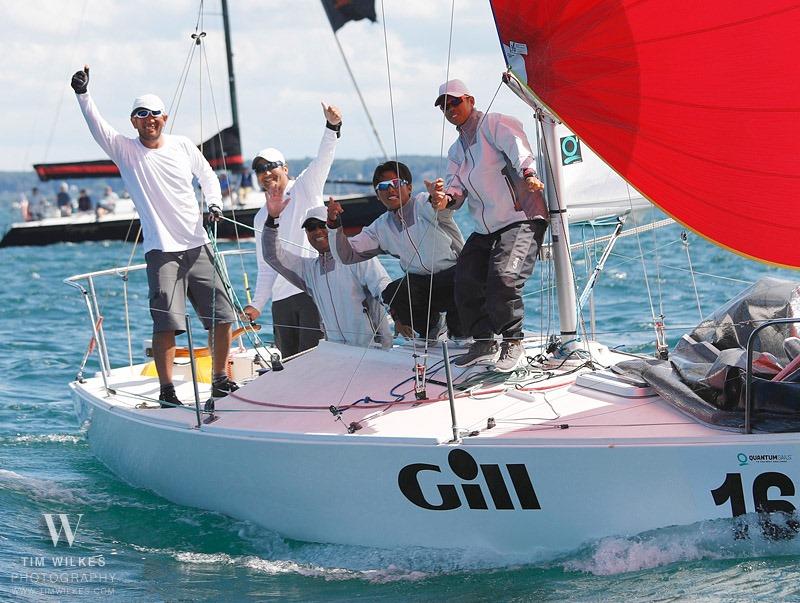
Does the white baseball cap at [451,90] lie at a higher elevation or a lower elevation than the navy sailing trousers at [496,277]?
higher

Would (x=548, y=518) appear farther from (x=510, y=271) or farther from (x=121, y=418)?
(x=121, y=418)

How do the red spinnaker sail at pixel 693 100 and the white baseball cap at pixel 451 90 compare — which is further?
the white baseball cap at pixel 451 90

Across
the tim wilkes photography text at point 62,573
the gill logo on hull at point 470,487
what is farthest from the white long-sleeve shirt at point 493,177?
the tim wilkes photography text at point 62,573

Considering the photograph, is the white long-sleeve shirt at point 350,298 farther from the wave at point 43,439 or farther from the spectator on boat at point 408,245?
the wave at point 43,439

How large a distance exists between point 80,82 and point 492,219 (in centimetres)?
214

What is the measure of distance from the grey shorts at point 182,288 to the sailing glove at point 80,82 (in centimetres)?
85

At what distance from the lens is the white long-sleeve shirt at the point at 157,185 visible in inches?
231

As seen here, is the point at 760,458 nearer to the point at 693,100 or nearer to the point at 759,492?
the point at 759,492

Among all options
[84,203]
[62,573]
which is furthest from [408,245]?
[84,203]

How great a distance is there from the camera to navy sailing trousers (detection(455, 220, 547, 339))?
17.1ft

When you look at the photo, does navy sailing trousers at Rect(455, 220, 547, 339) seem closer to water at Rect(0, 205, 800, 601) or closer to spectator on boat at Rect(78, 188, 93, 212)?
water at Rect(0, 205, 800, 601)

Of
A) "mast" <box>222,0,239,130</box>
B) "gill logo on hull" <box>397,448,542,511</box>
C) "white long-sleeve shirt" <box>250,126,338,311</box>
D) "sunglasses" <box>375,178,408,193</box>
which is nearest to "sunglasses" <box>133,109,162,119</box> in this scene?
"white long-sleeve shirt" <box>250,126,338,311</box>

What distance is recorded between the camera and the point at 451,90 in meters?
5.36

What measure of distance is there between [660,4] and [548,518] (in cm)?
206
